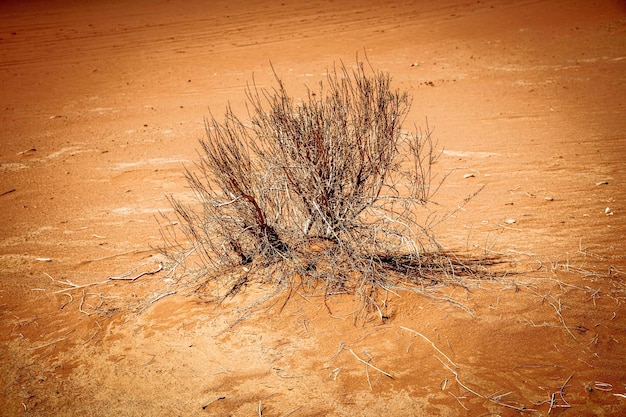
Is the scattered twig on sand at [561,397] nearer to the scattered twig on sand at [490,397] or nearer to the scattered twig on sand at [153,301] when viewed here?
the scattered twig on sand at [490,397]

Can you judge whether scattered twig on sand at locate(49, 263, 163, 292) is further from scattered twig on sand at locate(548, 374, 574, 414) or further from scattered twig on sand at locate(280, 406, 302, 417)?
scattered twig on sand at locate(548, 374, 574, 414)

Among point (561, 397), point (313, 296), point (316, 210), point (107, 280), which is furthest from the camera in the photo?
point (107, 280)

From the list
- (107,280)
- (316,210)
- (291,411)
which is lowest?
(291,411)

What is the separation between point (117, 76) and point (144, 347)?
470 inches

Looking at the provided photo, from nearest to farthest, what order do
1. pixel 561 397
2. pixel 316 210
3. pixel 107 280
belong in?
pixel 561 397, pixel 316 210, pixel 107 280

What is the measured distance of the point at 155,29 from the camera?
59.3 ft

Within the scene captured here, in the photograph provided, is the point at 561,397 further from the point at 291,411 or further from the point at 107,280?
the point at 107,280

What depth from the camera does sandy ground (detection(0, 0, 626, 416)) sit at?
3.17 meters

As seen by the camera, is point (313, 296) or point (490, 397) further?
point (313, 296)

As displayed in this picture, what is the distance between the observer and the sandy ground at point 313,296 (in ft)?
10.4

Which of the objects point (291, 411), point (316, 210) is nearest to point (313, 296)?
point (316, 210)

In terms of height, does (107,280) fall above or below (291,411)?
above

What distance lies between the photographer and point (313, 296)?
12.8 ft

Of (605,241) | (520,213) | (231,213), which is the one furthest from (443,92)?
(231,213)
